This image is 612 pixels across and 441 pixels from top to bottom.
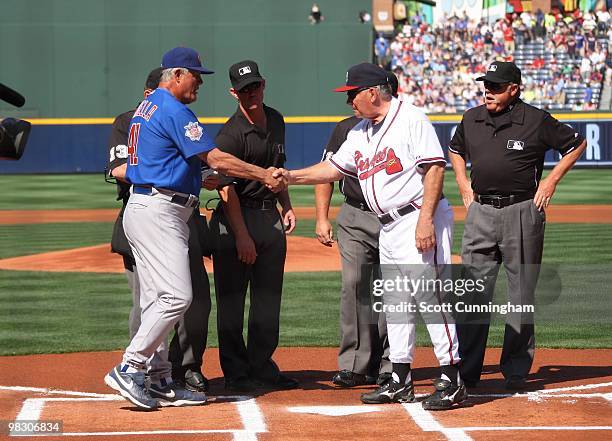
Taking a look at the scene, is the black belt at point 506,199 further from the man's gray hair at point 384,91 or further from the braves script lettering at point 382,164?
the man's gray hair at point 384,91

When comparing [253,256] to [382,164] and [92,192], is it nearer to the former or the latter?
[382,164]

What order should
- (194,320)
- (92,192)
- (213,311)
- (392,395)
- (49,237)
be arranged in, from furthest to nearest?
(92,192) → (49,237) → (213,311) → (194,320) → (392,395)

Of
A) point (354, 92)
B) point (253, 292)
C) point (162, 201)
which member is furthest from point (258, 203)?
point (354, 92)

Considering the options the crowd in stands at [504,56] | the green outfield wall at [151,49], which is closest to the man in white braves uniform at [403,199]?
the crowd in stands at [504,56]

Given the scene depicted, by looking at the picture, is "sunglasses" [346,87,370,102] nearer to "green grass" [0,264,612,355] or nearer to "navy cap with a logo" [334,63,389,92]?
"navy cap with a logo" [334,63,389,92]

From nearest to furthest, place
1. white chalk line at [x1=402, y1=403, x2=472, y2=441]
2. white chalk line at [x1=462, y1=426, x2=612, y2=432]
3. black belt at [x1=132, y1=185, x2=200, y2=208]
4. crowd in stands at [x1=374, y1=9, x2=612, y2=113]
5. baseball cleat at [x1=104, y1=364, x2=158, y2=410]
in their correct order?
white chalk line at [x1=402, y1=403, x2=472, y2=441], white chalk line at [x1=462, y1=426, x2=612, y2=432], baseball cleat at [x1=104, y1=364, x2=158, y2=410], black belt at [x1=132, y1=185, x2=200, y2=208], crowd in stands at [x1=374, y1=9, x2=612, y2=113]

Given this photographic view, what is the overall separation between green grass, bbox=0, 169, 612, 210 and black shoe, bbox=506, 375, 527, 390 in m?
15.1

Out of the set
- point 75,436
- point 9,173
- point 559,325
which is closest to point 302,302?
point 559,325

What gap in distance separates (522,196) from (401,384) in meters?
1.50

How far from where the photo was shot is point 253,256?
627cm

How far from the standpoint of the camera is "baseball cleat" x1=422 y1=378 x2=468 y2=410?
5.65 meters

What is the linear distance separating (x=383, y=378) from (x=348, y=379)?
8.6 inches

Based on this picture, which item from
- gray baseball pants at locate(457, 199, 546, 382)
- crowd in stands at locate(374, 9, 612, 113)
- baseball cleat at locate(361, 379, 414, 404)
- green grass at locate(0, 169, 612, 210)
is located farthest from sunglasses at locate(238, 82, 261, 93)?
crowd in stands at locate(374, 9, 612, 113)

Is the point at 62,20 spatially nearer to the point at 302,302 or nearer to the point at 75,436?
the point at 302,302
